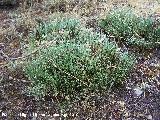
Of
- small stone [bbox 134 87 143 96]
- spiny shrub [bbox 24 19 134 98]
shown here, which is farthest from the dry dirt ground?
Answer: spiny shrub [bbox 24 19 134 98]

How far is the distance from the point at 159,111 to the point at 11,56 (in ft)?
8.89

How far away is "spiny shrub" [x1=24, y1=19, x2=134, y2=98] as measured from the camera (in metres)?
5.19

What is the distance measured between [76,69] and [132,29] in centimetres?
173

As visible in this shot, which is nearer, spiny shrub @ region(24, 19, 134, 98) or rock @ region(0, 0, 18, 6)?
spiny shrub @ region(24, 19, 134, 98)

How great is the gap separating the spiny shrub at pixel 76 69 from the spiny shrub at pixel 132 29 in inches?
30.2

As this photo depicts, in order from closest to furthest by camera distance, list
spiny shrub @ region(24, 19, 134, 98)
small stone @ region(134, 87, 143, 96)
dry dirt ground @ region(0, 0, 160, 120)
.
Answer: dry dirt ground @ region(0, 0, 160, 120), spiny shrub @ region(24, 19, 134, 98), small stone @ region(134, 87, 143, 96)

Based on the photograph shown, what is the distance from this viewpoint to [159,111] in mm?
5082

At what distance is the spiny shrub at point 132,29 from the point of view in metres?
6.34

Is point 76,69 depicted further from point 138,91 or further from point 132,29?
point 132,29

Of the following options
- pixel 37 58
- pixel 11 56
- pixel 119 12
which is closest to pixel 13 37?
pixel 11 56

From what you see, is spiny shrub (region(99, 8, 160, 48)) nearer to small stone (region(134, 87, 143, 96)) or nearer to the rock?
small stone (region(134, 87, 143, 96))

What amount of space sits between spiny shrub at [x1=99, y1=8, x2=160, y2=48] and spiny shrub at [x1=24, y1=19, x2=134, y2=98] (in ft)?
2.52

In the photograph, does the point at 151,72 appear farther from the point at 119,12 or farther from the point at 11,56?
the point at 11,56

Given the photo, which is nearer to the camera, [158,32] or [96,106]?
[96,106]
